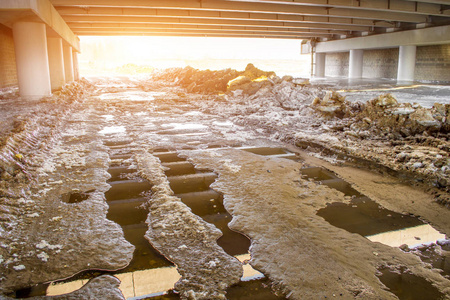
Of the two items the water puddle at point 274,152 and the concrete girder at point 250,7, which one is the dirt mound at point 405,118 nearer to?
the water puddle at point 274,152

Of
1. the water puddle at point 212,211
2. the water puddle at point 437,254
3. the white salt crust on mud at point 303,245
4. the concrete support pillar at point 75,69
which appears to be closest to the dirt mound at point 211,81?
the concrete support pillar at point 75,69

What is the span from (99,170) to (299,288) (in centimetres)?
361

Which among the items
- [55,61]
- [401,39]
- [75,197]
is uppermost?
[401,39]

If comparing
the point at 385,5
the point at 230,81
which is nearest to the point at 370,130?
the point at 230,81

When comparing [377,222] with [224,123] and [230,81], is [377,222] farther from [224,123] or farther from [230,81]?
[230,81]

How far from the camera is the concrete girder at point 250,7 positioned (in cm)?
1519

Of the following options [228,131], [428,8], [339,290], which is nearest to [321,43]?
[428,8]

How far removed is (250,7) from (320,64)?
22581 millimetres

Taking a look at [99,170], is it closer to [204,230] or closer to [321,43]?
[204,230]

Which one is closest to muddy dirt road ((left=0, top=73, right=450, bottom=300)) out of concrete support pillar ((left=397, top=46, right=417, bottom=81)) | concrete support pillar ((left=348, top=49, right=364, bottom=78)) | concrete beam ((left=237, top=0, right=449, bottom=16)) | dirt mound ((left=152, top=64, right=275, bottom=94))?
dirt mound ((left=152, top=64, right=275, bottom=94))

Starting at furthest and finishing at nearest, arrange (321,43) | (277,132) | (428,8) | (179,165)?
(321,43) → (428,8) → (277,132) → (179,165)

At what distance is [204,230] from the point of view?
10.4 feet

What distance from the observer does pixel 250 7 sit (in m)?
18.4

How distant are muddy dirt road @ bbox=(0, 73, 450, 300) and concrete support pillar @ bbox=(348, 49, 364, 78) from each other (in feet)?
92.5
